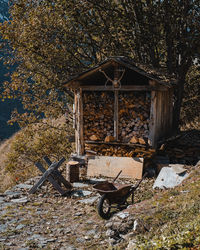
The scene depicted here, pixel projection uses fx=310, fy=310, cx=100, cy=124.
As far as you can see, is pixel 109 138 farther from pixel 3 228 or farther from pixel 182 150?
pixel 3 228

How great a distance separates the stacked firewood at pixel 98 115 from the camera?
449 inches

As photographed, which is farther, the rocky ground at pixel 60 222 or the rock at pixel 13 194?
the rock at pixel 13 194

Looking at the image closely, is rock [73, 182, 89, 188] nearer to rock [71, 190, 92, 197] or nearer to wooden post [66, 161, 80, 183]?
wooden post [66, 161, 80, 183]

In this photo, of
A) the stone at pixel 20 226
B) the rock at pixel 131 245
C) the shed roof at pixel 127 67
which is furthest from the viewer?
the shed roof at pixel 127 67

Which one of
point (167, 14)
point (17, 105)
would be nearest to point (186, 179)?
point (167, 14)

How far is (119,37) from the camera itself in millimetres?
15242

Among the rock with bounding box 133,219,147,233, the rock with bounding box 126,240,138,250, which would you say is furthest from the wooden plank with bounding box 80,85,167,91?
the rock with bounding box 126,240,138,250

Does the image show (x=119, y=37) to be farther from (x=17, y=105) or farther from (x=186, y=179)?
(x=17, y=105)

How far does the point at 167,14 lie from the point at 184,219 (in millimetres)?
10836

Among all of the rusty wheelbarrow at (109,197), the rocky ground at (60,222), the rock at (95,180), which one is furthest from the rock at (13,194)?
the rusty wheelbarrow at (109,197)

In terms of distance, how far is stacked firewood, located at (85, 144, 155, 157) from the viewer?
11.0 meters

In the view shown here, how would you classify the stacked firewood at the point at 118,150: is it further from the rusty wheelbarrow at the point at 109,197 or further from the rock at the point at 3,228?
the rock at the point at 3,228

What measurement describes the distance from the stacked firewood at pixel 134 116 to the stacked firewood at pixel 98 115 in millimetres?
410

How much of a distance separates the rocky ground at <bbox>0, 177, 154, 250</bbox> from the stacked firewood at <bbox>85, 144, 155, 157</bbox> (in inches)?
50.7
